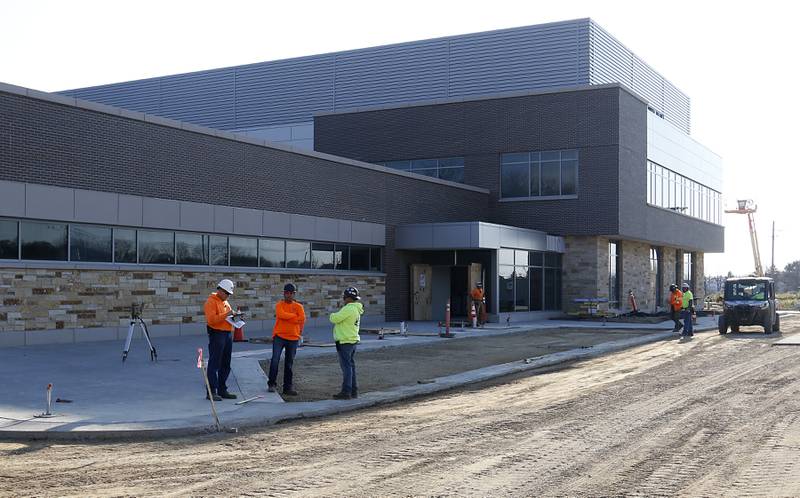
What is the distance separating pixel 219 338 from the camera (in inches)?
523

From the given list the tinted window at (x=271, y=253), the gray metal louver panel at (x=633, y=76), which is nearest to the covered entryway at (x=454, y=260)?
the tinted window at (x=271, y=253)

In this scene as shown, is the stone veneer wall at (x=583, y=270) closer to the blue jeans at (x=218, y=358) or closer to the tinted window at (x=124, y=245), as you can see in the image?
the tinted window at (x=124, y=245)

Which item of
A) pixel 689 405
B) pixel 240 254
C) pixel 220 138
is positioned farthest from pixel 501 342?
pixel 689 405

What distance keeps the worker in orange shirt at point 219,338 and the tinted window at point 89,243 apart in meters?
10.2

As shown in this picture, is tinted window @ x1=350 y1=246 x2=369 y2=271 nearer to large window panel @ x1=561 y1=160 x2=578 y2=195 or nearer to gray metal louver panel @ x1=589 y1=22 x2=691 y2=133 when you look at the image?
large window panel @ x1=561 y1=160 x2=578 y2=195

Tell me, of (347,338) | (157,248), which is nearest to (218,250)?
(157,248)

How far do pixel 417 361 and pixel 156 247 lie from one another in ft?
29.6

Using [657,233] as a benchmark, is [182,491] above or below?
below

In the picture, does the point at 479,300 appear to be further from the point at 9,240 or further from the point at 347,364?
the point at 347,364

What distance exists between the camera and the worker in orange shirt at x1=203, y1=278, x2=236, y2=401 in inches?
518

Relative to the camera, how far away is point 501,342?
25781 millimetres

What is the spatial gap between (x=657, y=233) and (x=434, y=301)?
Answer: 15634mm

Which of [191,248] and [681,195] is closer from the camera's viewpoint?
Result: [191,248]

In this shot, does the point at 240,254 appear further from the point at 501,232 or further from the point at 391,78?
the point at 391,78
